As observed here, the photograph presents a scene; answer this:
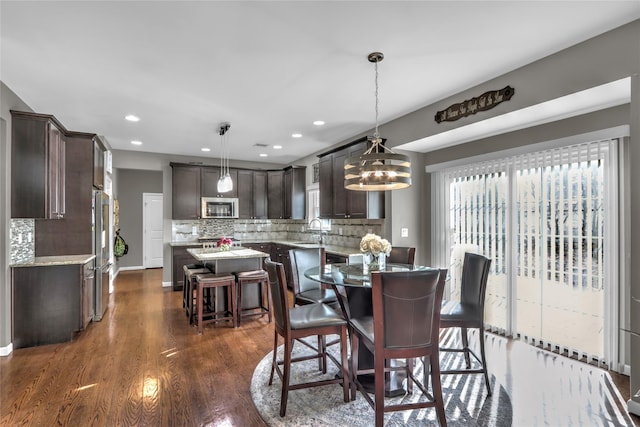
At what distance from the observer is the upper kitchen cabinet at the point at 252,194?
712 centimetres

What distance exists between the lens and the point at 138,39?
7.84ft

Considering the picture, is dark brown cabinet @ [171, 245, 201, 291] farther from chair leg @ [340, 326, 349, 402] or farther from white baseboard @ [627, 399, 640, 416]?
white baseboard @ [627, 399, 640, 416]

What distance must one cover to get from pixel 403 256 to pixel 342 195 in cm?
171

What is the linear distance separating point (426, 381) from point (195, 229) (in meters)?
5.60

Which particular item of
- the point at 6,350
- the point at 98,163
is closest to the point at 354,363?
the point at 6,350

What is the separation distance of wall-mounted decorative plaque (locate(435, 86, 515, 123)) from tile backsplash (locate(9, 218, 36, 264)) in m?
4.66

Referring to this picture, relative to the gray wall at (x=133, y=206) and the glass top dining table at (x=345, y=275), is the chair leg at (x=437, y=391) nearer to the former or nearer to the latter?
the glass top dining table at (x=345, y=275)

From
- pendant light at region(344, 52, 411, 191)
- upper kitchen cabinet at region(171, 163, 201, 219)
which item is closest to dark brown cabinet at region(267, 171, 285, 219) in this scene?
upper kitchen cabinet at region(171, 163, 201, 219)

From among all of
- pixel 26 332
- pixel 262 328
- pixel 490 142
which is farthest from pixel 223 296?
pixel 490 142

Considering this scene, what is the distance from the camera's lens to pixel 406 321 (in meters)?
2.01

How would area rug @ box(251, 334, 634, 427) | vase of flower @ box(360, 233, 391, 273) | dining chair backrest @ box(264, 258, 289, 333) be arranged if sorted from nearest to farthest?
area rug @ box(251, 334, 634, 427) < dining chair backrest @ box(264, 258, 289, 333) < vase of flower @ box(360, 233, 391, 273)

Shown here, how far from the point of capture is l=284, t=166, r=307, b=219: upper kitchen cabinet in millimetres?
6934

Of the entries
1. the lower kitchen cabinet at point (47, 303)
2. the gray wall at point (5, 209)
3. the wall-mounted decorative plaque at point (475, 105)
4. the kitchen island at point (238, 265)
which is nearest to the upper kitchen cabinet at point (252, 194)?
the kitchen island at point (238, 265)

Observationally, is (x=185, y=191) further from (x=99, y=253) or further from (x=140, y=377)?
(x=140, y=377)
